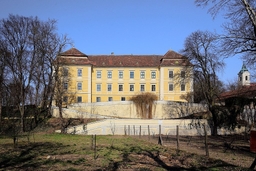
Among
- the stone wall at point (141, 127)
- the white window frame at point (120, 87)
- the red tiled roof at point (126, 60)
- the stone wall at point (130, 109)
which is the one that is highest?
the red tiled roof at point (126, 60)

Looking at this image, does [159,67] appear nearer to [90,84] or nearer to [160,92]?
[160,92]

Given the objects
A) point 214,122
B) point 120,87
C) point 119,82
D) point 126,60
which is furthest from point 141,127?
point 126,60

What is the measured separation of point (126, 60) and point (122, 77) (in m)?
4.22

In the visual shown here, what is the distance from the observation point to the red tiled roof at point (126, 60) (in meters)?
54.2

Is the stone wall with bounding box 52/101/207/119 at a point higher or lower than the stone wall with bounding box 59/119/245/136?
higher

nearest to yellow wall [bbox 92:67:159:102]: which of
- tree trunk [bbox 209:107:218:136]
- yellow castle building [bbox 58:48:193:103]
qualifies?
yellow castle building [bbox 58:48:193:103]

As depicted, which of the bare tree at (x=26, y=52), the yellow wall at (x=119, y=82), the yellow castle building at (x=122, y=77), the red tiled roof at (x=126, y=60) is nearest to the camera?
the bare tree at (x=26, y=52)

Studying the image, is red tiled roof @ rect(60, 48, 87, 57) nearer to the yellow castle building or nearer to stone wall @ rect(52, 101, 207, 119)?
the yellow castle building

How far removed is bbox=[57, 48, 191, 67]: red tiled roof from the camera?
5419 centimetres

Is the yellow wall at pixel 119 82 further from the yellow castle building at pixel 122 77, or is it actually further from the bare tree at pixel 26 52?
the bare tree at pixel 26 52

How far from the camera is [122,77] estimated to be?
5634 centimetres

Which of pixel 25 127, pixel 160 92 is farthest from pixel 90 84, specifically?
pixel 25 127

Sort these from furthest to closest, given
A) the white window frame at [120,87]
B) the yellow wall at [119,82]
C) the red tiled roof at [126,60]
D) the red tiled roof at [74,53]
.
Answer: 1. the red tiled roof at [126,60]
2. the white window frame at [120,87]
3. the yellow wall at [119,82]
4. the red tiled roof at [74,53]

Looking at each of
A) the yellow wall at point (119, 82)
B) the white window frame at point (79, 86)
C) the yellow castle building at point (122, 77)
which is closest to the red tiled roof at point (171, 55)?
the yellow castle building at point (122, 77)
